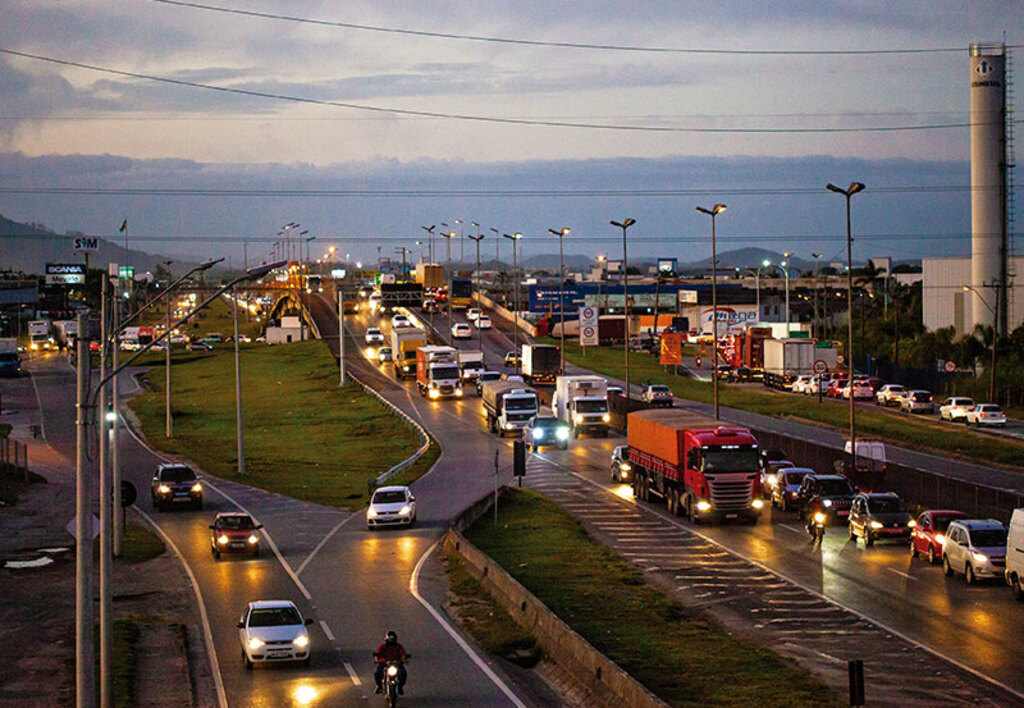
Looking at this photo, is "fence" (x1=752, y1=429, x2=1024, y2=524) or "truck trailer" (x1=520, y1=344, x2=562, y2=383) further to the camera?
"truck trailer" (x1=520, y1=344, x2=562, y2=383)

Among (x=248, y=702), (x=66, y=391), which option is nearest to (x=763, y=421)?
(x=248, y=702)

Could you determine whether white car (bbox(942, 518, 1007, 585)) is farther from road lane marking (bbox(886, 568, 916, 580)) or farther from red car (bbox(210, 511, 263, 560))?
red car (bbox(210, 511, 263, 560))

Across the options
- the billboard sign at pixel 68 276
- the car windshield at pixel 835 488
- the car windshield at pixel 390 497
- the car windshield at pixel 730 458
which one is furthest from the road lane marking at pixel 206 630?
the billboard sign at pixel 68 276

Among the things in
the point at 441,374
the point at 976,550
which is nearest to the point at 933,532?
the point at 976,550

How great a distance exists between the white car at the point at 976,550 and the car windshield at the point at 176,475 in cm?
3113

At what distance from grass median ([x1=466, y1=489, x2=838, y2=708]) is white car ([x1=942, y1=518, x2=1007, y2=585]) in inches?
294

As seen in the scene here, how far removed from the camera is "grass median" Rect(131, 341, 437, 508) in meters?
61.5

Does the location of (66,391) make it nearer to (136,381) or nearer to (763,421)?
(136,381)

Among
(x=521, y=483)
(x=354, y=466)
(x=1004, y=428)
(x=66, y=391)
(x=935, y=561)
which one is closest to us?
(x=935, y=561)

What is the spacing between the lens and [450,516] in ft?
153

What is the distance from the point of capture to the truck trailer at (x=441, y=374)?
88.4 metres

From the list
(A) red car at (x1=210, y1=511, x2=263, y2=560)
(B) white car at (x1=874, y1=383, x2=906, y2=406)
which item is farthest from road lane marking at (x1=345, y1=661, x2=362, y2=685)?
(B) white car at (x1=874, y1=383, x2=906, y2=406)

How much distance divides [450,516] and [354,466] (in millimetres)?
20182

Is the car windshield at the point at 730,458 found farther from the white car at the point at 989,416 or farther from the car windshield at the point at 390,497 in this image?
the white car at the point at 989,416
